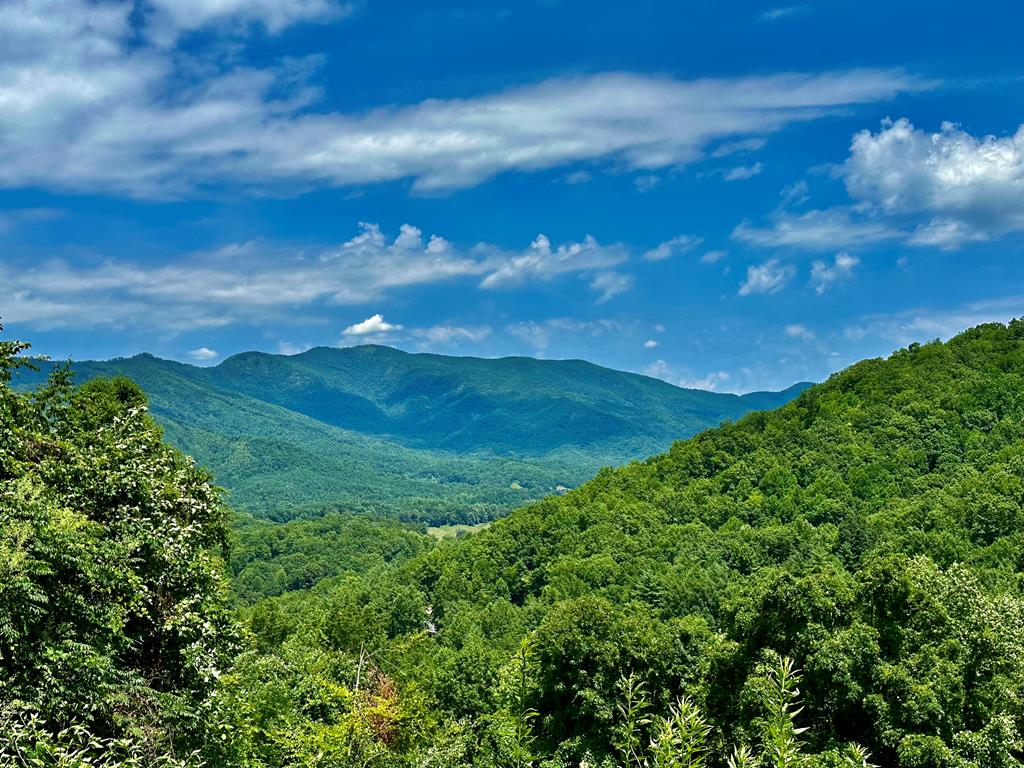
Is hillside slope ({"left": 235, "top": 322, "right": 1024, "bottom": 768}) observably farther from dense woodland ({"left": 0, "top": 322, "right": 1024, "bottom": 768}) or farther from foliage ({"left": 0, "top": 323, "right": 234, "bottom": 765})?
foliage ({"left": 0, "top": 323, "right": 234, "bottom": 765})

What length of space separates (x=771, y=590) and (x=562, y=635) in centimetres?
714

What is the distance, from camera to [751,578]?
5259 centimetres

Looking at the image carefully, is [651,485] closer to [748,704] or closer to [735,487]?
[735,487]

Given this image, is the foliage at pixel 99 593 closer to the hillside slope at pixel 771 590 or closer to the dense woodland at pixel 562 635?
the dense woodland at pixel 562 635

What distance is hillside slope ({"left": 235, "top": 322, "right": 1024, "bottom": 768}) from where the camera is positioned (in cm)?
1858

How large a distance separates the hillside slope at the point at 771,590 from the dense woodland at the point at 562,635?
0.11m

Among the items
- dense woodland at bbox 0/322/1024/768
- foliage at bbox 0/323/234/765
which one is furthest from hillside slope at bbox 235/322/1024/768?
foliage at bbox 0/323/234/765

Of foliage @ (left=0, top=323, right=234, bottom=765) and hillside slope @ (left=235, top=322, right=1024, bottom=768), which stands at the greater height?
foliage @ (left=0, top=323, right=234, bottom=765)

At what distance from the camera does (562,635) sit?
82.1 ft

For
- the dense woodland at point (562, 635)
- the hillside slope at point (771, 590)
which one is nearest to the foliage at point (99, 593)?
the dense woodland at point (562, 635)

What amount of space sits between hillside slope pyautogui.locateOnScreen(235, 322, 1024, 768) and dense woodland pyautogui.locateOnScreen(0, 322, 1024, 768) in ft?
0.37

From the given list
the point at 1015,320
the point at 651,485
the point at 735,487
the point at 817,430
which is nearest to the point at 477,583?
the point at 651,485

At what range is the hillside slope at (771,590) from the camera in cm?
1858

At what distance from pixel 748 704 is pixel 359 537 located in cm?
11198
